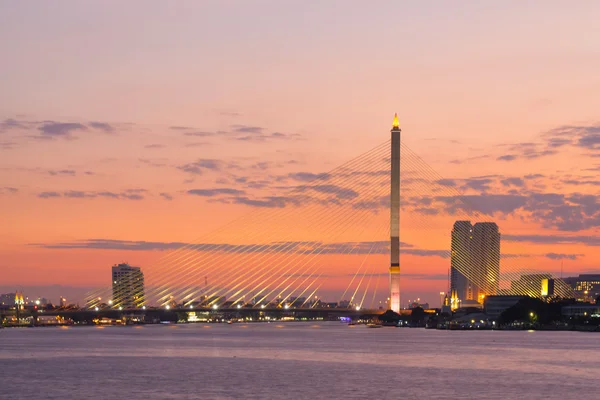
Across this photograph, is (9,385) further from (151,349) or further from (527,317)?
(527,317)

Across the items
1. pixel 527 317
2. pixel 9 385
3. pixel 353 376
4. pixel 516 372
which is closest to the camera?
pixel 9 385

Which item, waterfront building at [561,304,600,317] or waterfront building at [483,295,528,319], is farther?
waterfront building at [483,295,528,319]

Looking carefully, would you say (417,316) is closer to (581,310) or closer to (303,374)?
(581,310)

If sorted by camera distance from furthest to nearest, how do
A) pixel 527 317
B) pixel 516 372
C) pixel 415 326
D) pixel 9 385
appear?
1. pixel 415 326
2. pixel 527 317
3. pixel 516 372
4. pixel 9 385

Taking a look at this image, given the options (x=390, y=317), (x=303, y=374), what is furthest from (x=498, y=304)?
(x=303, y=374)

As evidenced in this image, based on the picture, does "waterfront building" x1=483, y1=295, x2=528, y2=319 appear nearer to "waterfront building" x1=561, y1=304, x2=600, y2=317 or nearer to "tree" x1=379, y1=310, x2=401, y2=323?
"waterfront building" x1=561, y1=304, x2=600, y2=317

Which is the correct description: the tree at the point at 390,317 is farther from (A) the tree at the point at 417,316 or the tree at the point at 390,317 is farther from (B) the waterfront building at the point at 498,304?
(B) the waterfront building at the point at 498,304

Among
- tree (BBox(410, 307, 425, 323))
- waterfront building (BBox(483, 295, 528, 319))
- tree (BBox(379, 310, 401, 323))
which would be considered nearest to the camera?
tree (BBox(379, 310, 401, 323))

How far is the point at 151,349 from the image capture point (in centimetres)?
8625

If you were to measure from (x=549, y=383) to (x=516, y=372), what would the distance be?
265 inches

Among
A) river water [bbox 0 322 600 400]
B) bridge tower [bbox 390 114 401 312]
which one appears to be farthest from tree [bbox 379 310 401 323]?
river water [bbox 0 322 600 400]

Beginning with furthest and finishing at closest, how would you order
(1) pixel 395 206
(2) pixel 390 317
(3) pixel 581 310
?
(3) pixel 581 310, (2) pixel 390 317, (1) pixel 395 206

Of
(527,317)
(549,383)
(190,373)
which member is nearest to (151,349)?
(190,373)

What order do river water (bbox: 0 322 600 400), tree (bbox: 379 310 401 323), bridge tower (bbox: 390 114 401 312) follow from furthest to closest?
tree (bbox: 379 310 401 323) < bridge tower (bbox: 390 114 401 312) < river water (bbox: 0 322 600 400)
